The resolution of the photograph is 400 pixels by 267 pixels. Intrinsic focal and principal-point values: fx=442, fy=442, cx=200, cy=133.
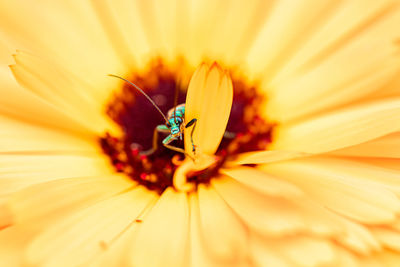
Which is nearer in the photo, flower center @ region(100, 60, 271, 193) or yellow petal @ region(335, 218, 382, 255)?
yellow petal @ region(335, 218, 382, 255)

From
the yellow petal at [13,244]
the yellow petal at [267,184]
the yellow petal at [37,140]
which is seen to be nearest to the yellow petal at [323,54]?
the yellow petal at [267,184]

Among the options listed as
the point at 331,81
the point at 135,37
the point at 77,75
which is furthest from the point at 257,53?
the point at 77,75

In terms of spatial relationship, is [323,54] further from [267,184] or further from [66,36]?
[66,36]

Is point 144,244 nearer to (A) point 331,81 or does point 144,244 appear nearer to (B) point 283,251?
(B) point 283,251

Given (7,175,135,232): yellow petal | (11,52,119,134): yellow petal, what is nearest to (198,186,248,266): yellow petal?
(7,175,135,232): yellow petal

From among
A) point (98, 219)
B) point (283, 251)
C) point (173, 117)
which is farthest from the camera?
point (173, 117)

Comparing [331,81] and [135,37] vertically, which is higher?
[135,37]

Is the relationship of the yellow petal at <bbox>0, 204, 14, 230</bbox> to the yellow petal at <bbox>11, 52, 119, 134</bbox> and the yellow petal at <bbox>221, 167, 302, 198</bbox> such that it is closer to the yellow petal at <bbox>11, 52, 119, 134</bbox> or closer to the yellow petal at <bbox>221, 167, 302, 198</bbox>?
the yellow petal at <bbox>11, 52, 119, 134</bbox>
